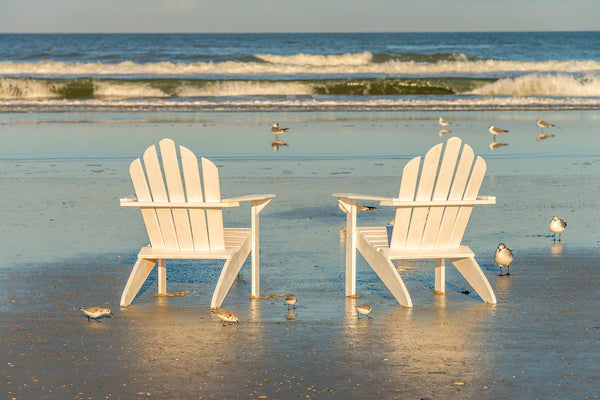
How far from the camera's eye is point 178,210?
651 centimetres

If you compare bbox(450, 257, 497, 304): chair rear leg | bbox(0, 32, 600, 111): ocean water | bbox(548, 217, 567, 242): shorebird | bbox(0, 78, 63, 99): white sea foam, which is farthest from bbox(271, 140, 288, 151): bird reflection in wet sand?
bbox(0, 78, 63, 99): white sea foam

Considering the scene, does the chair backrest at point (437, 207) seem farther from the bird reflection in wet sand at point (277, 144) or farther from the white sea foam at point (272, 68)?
the white sea foam at point (272, 68)

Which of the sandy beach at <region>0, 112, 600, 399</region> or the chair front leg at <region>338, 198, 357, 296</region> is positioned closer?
the sandy beach at <region>0, 112, 600, 399</region>

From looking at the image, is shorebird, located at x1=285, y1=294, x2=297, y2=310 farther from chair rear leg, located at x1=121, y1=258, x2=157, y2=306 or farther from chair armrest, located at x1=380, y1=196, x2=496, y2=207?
chair rear leg, located at x1=121, y1=258, x2=157, y2=306

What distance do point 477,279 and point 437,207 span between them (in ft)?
1.97

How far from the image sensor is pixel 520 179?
12.7 m

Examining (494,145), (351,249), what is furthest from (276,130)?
(351,249)

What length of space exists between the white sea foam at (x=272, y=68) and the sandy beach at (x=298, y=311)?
31400mm

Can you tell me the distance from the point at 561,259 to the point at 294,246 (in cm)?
240

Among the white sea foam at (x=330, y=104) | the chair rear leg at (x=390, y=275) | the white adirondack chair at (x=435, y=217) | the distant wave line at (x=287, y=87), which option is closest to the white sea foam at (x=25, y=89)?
the distant wave line at (x=287, y=87)

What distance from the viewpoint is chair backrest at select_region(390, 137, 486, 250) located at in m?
6.44

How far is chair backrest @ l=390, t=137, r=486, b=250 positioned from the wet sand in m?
0.45

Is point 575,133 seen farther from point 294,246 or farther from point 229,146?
point 294,246

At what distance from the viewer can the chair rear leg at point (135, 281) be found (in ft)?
20.9
